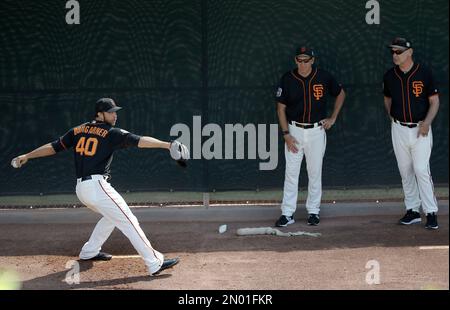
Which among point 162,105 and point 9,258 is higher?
point 162,105

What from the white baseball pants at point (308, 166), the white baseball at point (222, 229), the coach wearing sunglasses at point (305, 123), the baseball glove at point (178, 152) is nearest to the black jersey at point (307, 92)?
the coach wearing sunglasses at point (305, 123)

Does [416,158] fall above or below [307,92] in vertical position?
below

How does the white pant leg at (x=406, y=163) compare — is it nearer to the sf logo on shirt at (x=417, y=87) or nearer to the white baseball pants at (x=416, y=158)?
the white baseball pants at (x=416, y=158)

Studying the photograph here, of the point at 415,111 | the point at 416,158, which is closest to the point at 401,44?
the point at 415,111

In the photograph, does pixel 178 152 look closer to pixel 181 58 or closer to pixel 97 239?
pixel 97 239

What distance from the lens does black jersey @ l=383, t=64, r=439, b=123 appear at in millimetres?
7668

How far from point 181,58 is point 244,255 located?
2371 millimetres

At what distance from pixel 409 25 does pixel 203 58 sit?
2180mm

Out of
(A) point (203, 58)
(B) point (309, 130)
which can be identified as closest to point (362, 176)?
(B) point (309, 130)

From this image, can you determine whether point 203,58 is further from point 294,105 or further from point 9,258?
point 9,258

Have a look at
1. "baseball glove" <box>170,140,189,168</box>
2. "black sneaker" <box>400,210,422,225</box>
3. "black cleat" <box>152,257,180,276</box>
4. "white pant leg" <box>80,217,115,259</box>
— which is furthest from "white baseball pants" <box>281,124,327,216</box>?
"white pant leg" <box>80,217,115,259</box>

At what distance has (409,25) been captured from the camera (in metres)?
8.37

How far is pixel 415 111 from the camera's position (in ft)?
25.3

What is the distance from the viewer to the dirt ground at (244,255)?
633cm
